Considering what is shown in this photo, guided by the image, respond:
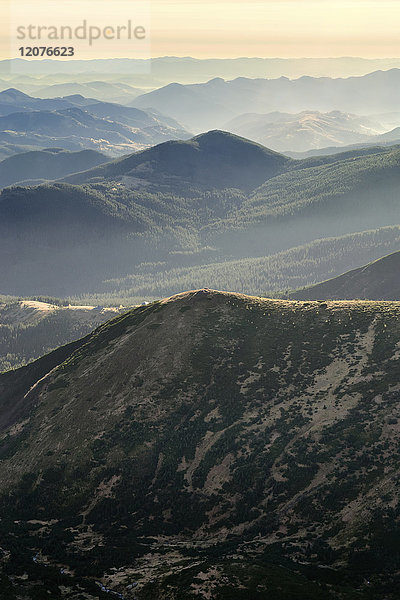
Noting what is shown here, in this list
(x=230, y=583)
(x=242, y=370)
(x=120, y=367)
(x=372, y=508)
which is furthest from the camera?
(x=120, y=367)

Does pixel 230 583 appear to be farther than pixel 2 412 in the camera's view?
No

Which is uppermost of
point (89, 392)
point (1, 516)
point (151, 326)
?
point (151, 326)

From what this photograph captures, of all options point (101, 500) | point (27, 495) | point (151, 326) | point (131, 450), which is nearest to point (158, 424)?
point (131, 450)

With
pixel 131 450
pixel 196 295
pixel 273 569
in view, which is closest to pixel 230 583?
pixel 273 569

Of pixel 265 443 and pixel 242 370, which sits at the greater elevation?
pixel 242 370

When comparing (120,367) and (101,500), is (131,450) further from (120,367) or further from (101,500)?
(120,367)

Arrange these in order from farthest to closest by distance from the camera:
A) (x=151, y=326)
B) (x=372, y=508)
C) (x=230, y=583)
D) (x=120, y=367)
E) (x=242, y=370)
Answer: (x=151, y=326), (x=120, y=367), (x=242, y=370), (x=372, y=508), (x=230, y=583)
